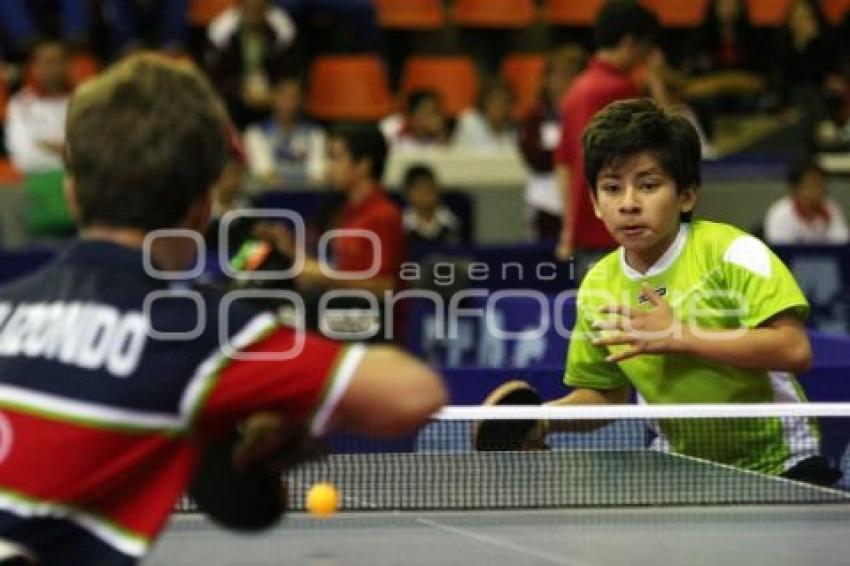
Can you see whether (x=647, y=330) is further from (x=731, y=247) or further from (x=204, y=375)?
(x=204, y=375)

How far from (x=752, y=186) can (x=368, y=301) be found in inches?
166

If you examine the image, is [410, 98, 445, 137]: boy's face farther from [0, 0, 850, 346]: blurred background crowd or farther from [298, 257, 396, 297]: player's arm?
[298, 257, 396, 297]: player's arm

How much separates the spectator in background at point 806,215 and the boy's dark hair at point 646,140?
264 inches

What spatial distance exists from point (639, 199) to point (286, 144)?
8458 millimetres

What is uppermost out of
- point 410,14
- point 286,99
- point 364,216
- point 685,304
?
point 410,14

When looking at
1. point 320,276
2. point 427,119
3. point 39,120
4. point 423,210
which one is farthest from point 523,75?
point 320,276

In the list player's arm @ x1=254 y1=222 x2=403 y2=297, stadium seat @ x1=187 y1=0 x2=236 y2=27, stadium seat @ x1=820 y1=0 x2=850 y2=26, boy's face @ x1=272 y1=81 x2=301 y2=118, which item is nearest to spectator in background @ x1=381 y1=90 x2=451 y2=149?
boy's face @ x1=272 y1=81 x2=301 y2=118

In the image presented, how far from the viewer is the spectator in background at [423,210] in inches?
432

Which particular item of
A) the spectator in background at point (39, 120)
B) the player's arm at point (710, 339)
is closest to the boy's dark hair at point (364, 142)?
the spectator in background at point (39, 120)

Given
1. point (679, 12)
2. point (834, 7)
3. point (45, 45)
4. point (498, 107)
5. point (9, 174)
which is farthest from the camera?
point (834, 7)

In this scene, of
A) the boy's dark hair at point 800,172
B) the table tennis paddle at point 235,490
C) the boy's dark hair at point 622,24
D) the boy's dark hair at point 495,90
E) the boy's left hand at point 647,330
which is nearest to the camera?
the table tennis paddle at point 235,490

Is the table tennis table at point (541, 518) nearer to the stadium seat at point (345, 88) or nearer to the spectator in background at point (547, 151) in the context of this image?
the spectator in background at point (547, 151)

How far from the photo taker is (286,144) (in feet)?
41.7

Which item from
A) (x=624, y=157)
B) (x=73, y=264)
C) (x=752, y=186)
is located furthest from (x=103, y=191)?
(x=752, y=186)
